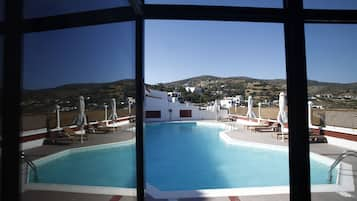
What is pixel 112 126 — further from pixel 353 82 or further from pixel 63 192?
pixel 353 82

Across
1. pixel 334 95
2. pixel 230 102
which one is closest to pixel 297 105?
pixel 334 95

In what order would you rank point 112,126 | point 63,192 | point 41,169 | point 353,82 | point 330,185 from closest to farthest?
1. point 41,169
2. point 63,192
3. point 112,126
4. point 353,82
5. point 330,185

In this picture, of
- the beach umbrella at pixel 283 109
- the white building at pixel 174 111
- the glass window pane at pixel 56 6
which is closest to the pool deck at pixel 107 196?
the glass window pane at pixel 56 6

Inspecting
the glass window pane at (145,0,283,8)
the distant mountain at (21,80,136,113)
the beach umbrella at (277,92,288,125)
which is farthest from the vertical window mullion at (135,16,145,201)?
the beach umbrella at (277,92,288,125)

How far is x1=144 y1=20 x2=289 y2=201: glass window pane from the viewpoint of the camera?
335 cm

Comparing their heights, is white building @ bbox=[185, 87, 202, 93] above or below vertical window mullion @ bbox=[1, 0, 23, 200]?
above

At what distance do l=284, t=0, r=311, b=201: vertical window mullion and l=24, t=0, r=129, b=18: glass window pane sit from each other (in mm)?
1522

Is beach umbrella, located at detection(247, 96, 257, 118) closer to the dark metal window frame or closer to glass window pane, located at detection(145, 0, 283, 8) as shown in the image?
the dark metal window frame

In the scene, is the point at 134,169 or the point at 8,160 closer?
the point at 8,160

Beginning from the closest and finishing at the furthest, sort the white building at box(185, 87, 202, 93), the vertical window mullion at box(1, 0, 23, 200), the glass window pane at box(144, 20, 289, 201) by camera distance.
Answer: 1. the vertical window mullion at box(1, 0, 23, 200)
2. the glass window pane at box(144, 20, 289, 201)
3. the white building at box(185, 87, 202, 93)

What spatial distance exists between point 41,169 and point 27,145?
86 millimetres

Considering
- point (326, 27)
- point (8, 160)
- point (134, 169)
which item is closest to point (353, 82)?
point (326, 27)

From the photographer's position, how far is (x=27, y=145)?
1.98ft

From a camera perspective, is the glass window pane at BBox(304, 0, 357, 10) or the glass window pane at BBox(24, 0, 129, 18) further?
the glass window pane at BBox(304, 0, 357, 10)
